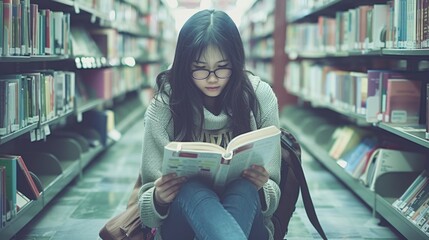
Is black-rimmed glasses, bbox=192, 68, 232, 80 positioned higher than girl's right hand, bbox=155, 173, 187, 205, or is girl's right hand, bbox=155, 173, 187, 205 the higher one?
black-rimmed glasses, bbox=192, 68, 232, 80

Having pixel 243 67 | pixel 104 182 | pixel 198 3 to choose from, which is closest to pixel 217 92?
pixel 243 67

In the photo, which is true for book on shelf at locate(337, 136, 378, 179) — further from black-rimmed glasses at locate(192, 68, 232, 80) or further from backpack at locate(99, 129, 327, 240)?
black-rimmed glasses at locate(192, 68, 232, 80)

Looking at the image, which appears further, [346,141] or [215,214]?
[346,141]

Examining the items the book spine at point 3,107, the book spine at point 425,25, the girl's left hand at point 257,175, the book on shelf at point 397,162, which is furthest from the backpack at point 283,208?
the book on shelf at point 397,162

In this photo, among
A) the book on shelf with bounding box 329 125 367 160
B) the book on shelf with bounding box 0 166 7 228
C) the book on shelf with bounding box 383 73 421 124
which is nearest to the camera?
the book on shelf with bounding box 0 166 7 228

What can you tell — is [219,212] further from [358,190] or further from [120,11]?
[120,11]

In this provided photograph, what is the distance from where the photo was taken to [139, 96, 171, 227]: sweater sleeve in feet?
6.54

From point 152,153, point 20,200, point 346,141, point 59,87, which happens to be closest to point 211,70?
point 152,153

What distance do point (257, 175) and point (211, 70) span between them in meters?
0.39

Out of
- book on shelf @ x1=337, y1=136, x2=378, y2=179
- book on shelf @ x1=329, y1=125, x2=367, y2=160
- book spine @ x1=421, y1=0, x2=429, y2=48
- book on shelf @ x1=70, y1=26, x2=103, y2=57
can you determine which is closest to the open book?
book spine @ x1=421, y1=0, x2=429, y2=48

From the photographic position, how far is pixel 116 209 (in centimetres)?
345

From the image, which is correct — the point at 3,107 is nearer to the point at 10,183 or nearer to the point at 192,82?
the point at 10,183

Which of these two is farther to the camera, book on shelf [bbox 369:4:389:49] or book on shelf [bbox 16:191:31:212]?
book on shelf [bbox 369:4:389:49]

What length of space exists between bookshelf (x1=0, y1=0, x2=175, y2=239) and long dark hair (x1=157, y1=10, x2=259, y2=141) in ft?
2.68
